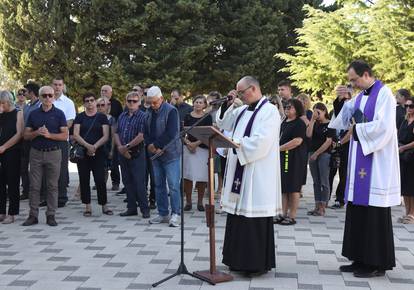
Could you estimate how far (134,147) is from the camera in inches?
333

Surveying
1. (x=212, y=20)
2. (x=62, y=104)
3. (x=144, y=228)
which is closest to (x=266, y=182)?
(x=144, y=228)

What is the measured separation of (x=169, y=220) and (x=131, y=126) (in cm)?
154

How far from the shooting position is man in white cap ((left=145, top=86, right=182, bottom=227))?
7.88m

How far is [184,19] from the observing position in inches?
1010

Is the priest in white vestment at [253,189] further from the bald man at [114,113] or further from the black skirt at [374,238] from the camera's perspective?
the bald man at [114,113]

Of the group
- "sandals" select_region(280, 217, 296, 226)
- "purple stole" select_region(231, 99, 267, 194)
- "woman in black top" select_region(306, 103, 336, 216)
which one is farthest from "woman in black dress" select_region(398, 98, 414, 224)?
"purple stole" select_region(231, 99, 267, 194)

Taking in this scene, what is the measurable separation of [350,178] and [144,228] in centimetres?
328

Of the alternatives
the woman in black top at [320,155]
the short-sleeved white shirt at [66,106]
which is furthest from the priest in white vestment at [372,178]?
the short-sleeved white shirt at [66,106]

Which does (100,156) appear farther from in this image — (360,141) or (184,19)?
(184,19)

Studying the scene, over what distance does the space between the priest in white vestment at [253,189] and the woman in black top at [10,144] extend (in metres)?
3.79

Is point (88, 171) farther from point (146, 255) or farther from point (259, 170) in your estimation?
point (259, 170)

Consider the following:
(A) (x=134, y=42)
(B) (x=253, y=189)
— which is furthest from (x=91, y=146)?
(A) (x=134, y=42)

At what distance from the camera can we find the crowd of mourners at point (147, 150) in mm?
7910

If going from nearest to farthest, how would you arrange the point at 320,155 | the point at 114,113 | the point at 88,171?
the point at 88,171, the point at 320,155, the point at 114,113
